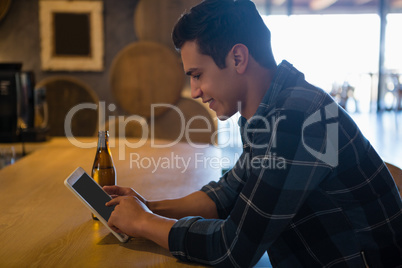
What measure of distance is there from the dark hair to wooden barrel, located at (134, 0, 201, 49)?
262 centimetres

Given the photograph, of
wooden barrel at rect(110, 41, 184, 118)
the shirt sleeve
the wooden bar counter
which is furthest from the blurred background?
the shirt sleeve

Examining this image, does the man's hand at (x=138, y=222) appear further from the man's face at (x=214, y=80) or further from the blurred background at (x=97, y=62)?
the blurred background at (x=97, y=62)

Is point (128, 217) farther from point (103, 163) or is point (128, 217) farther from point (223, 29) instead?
point (223, 29)

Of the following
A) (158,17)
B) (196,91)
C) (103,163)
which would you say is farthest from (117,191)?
(158,17)

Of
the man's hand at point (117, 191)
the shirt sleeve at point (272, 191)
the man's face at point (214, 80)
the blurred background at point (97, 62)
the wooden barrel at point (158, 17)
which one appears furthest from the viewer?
the wooden barrel at point (158, 17)

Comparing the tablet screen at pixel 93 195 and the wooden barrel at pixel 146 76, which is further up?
the wooden barrel at pixel 146 76

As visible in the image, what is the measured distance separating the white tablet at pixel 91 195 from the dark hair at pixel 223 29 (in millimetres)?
458

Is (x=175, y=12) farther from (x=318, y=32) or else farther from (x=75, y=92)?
(x=318, y=32)

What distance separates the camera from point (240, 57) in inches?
42.6

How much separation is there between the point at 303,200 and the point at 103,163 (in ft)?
2.24

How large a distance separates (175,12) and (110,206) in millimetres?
2770

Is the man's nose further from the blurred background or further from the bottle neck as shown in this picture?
the blurred background

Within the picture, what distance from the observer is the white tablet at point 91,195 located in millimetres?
1076

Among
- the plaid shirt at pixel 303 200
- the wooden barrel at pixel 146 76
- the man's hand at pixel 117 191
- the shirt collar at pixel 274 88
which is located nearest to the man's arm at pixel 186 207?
the man's hand at pixel 117 191
